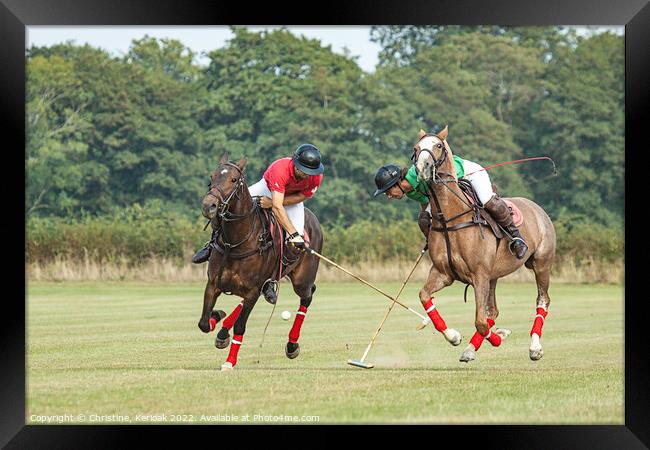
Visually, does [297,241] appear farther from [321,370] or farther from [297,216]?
[321,370]

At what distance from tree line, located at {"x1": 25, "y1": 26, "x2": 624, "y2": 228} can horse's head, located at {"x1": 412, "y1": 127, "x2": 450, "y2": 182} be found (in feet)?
101

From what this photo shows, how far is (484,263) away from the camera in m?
12.1

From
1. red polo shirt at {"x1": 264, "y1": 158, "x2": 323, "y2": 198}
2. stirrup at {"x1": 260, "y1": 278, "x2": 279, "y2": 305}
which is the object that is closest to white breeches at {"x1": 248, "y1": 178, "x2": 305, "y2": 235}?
red polo shirt at {"x1": 264, "y1": 158, "x2": 323, "y2": 198}

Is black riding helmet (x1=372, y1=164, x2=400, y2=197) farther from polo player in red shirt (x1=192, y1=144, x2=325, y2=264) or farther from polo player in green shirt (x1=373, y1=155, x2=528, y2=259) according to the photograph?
polo player in red shirt (x1=192, y1=144, x2=325, y2=264)

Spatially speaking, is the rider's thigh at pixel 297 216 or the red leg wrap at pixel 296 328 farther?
the red leg wrap at pixel 296 328

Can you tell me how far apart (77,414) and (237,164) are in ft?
10.5

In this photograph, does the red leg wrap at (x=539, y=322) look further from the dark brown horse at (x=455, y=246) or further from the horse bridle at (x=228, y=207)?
the horse bridle at (x=228, y=207)

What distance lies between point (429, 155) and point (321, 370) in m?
2.75

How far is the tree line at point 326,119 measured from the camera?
43688 millimetres

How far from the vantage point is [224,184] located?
11508mm

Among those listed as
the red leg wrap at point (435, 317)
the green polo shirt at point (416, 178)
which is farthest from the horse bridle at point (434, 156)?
the red leg wrap at point (435, 317)

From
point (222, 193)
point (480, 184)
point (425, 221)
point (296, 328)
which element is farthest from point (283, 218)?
point (480, 184)

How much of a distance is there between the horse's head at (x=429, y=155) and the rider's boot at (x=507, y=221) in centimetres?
104

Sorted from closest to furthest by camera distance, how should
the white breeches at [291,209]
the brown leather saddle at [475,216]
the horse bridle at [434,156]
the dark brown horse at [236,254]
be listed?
the horse bridle at [434,156] → the dark brown horse at [236,254] → the brown leather saddle at [475,216] → the white breeches at [291,209]
